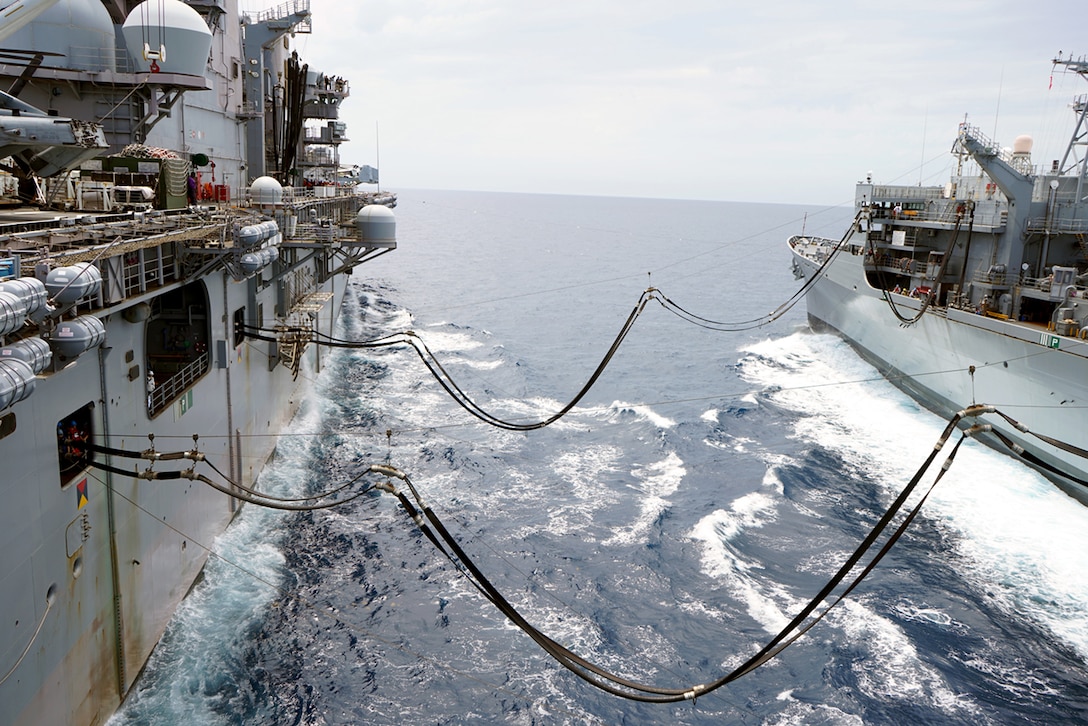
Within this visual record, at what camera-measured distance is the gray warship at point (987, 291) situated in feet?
89.2

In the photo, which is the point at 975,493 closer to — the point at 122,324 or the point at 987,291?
the point at 987,291

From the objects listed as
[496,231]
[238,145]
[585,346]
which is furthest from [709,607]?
[496,231]

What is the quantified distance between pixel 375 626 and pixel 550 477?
33.7 ft

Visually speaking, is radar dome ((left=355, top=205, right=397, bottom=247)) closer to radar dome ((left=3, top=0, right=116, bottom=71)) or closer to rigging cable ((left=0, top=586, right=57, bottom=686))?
radar dome ((left=3, top=0, right=116, bottom=71))

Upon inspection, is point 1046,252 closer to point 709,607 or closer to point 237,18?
point 709,607

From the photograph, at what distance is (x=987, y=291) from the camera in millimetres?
33969

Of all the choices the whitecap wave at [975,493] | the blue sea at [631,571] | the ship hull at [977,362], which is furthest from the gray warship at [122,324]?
the whitecap wave at [975,493]

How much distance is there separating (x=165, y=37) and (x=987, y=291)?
32.4m

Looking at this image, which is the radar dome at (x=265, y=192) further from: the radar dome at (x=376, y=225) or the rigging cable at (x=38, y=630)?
the rigging cable at (x=38, y=630)

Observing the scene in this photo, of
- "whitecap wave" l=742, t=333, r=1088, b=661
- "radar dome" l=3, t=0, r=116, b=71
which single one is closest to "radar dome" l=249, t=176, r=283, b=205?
"radar dome" l=3, t=0, r=116, b=71

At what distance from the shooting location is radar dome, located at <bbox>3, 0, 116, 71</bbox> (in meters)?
20.1

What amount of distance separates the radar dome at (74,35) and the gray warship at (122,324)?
0.16ft

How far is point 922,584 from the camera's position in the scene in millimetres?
20172

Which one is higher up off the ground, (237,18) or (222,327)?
(237,18)
